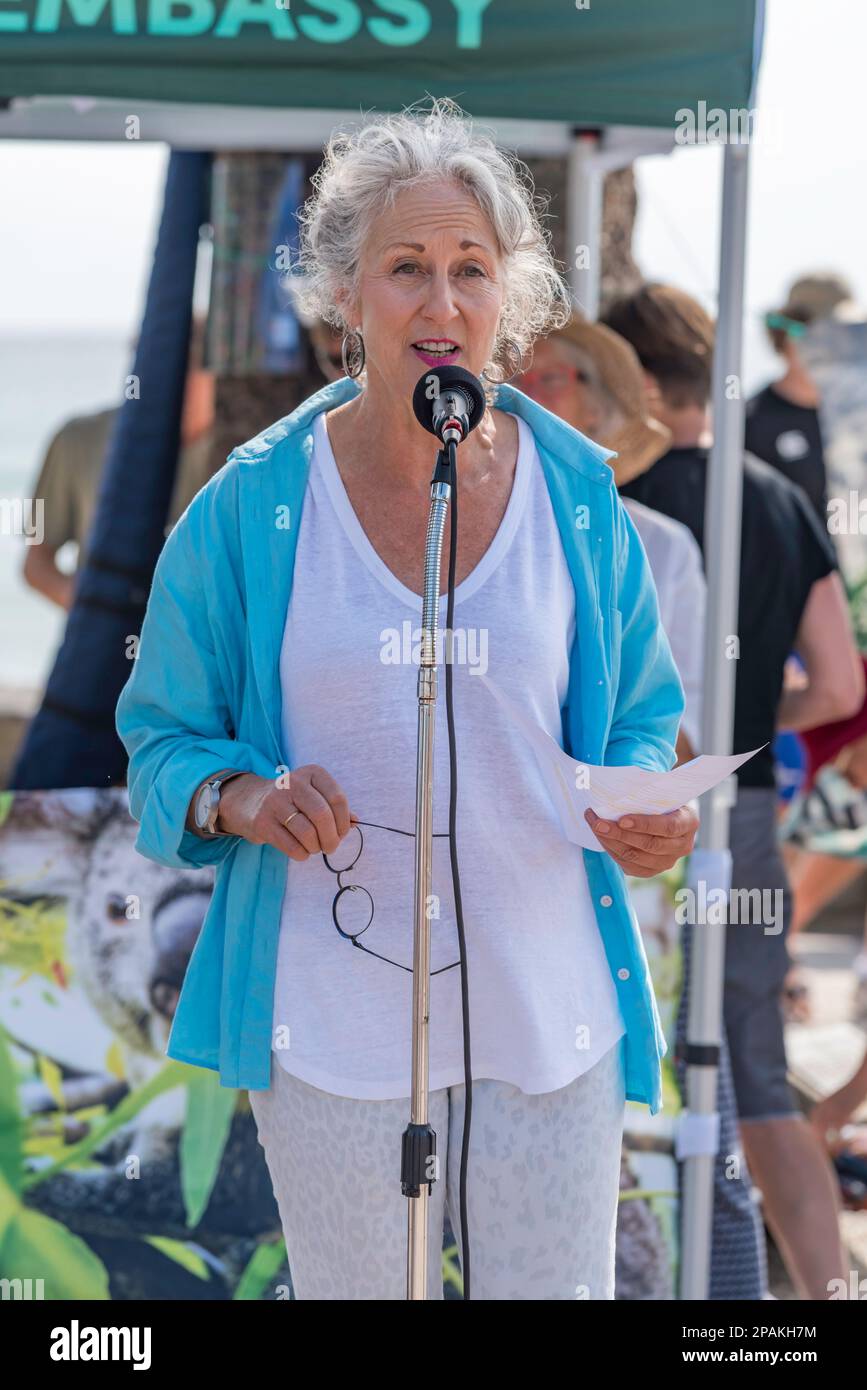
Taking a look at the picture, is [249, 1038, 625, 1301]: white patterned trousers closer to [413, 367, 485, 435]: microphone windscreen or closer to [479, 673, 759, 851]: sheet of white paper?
[479, 673, 759, 851]: sheet of white paper

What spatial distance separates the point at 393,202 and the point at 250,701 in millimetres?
641

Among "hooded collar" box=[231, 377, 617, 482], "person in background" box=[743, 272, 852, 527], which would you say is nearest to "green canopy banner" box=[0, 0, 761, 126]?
"hooded collar" box=[231, 377, 617, 482]

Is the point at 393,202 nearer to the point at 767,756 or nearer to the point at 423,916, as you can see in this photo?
the point at 423,916

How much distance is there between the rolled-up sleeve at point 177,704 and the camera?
203 centimetres

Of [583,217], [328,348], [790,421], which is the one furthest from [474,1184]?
[790,421]

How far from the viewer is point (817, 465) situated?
18.7 feet

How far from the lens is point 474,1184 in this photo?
1.99 meters

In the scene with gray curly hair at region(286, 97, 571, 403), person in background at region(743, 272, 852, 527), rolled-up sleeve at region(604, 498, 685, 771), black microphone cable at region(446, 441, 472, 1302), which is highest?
person in background at region(743, 272, 852, 527)

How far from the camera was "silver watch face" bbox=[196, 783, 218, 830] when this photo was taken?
197 cm

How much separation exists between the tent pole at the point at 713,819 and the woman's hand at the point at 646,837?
1.25 m

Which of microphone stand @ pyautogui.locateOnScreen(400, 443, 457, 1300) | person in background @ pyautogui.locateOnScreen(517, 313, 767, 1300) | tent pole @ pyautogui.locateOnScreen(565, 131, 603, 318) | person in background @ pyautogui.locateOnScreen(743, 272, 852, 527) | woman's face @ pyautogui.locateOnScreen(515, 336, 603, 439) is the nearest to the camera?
microphone stand @ pyautogui.locateOnScreen(400, 443, 457, 1300)

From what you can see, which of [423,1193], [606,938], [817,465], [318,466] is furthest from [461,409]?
[817,465]

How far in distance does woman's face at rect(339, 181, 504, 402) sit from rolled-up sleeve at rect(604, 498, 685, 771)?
0.31m
